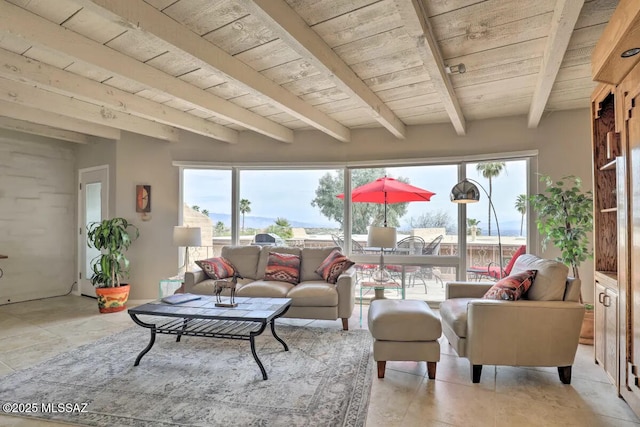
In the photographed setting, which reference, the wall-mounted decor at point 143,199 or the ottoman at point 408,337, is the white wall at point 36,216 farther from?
the ottoman at point 408,337

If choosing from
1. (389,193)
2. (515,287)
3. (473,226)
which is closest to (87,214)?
(389,193)

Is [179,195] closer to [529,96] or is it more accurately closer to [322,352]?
[322,352]

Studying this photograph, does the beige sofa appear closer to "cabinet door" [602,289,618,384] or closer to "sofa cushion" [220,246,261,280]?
"sofa cushion" [220,246,261,280]

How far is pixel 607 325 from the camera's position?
233 cm

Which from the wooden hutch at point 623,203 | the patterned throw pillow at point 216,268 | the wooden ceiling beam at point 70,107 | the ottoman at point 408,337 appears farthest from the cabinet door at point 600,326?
the wooden ceiling beam at point 70,107

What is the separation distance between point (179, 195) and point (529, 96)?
457 centimetres

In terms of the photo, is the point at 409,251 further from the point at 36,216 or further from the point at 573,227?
the point at 36,216

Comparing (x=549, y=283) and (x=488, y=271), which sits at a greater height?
(x=549, y=283)

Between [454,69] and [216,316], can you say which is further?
[454,69]

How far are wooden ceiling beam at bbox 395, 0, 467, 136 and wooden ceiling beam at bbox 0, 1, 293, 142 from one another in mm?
1538

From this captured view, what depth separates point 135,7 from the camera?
195cm

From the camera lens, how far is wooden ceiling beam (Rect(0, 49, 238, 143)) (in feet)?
8.87

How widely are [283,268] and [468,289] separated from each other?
2.04m

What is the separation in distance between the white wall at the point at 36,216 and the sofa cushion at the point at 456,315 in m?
5.76
